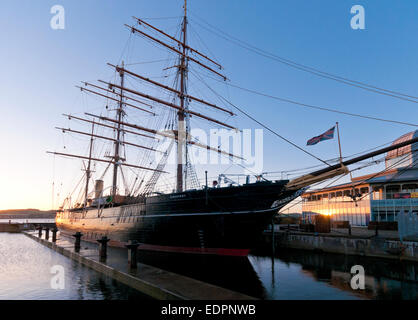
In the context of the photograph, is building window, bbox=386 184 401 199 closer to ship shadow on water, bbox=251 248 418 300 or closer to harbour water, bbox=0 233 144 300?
ship shadow on water, bbox=251 248 418 300

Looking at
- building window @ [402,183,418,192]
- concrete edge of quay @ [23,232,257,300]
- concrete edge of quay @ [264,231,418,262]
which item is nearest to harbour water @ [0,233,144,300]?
concrete edge of quay @ [23,232,257,300]

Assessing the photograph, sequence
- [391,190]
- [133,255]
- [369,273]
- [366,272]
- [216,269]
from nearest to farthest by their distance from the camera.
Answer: [133,255], [369,273], [366,272], [216,269], [391,190]

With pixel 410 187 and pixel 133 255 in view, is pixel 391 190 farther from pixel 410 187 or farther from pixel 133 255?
pixel 133 255

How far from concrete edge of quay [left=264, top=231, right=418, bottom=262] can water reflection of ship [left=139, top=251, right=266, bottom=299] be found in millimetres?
8050

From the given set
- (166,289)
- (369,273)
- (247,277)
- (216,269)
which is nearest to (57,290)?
(166,289)

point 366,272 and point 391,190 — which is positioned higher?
point 391,190

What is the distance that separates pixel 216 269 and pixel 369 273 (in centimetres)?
763

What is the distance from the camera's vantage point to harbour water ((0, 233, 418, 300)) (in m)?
9.97

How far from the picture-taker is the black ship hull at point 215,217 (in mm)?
15828

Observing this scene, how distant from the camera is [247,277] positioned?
41.9 ft

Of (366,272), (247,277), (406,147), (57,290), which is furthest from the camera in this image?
(406,147)

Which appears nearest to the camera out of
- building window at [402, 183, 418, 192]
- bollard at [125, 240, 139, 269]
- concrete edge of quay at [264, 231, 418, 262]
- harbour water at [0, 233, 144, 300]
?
harbour water at [0, 233, 144, 300]

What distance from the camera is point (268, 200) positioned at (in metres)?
15.8
